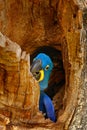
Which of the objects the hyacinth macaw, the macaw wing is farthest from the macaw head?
the macaw wing

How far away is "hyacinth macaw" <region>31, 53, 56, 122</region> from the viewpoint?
2.30 metres

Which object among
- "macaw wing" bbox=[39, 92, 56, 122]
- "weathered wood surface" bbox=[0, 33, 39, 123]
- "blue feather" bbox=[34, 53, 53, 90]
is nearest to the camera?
"weathered wood surface" bbox=[0, 33, 39, 123]

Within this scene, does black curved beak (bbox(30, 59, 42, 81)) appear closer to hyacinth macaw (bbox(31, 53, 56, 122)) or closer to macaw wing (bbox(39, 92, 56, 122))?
hyacinth macaw (bbox(31, 53, 56, 122))

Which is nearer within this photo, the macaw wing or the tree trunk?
the tree trunk

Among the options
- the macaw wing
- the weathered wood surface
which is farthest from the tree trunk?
the macaw wing

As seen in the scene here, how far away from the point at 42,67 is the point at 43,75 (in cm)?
8

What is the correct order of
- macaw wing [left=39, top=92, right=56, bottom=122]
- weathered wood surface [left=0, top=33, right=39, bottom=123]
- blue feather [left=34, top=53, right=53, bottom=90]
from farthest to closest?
blue feather [left=34, top=53, right=53, bottom=90] → macaw wing [left=39, top=92, right=56, bottom=122] → weathered wood surface [left=0, top=33, right=39, bottom=123]

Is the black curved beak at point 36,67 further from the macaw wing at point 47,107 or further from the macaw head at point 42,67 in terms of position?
the macaw wing at point 47,107

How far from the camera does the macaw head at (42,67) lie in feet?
7.69

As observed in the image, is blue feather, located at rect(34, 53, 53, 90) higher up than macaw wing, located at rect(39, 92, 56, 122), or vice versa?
blue feather, located at rect(34, 53, 53, 90)

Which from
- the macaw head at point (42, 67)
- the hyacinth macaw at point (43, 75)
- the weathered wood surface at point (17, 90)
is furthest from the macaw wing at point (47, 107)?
the weathered wood surface at point (17, 90)

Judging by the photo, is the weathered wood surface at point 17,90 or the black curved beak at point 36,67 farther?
the black curved beak at point 36,67

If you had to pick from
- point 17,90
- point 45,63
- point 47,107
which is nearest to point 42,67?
point 45,63

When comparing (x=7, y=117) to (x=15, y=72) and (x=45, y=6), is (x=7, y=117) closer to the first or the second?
(x=15, y=72)
